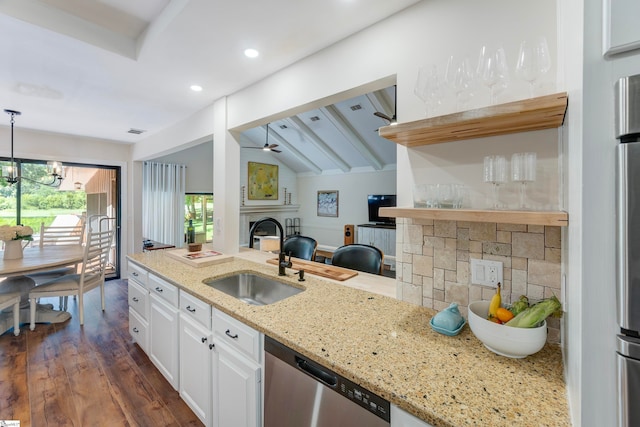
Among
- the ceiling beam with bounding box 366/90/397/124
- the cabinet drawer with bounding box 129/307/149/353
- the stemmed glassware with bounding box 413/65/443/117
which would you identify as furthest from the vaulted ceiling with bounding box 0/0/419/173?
the ceiling beam with bounding box 366/90/397/124

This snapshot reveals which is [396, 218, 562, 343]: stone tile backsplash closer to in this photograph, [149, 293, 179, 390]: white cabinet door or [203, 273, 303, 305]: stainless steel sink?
[203, 273, 303, 305]: stainless steel sink

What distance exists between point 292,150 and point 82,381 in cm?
576

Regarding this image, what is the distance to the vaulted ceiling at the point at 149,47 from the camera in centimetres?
152

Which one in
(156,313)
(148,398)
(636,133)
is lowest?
(148,398)

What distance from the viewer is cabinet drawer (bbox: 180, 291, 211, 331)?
1.57m

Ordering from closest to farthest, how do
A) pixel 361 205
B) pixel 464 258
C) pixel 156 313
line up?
pixel 464 258, pixel 156 313, pixel 361 205

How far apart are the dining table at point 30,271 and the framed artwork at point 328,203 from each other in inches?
210

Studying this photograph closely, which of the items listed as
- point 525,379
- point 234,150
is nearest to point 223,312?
point 525,379

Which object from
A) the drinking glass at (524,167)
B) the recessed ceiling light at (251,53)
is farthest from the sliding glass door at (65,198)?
the drinking glass at (524,167)

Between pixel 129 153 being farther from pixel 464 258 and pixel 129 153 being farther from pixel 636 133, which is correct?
pixel 636 133

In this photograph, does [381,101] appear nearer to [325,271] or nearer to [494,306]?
[325,271]

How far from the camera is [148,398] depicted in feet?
6.40

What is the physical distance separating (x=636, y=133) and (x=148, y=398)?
2740mm

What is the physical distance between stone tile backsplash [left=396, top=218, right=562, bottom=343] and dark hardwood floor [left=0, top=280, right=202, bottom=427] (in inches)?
66.3
